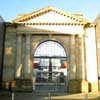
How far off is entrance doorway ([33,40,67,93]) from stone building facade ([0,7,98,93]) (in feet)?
2.17

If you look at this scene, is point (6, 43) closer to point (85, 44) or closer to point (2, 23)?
point (2, 23)

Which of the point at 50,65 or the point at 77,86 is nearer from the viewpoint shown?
the point at 77,86

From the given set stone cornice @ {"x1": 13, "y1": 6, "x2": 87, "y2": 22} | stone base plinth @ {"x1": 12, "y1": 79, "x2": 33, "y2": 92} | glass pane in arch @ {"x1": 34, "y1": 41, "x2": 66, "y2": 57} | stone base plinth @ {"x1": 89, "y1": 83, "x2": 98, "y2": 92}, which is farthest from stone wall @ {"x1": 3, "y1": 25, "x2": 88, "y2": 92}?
stone cornice @ {"x1": 13, "y1": 6, "x2": 87, "y2": 22}

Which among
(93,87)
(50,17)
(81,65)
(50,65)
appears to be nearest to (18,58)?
(50,65)

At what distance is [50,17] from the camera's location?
95.6ft

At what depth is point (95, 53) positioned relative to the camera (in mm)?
28438

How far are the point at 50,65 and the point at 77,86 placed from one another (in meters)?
4.75

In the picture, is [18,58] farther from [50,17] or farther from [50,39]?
[50,17]

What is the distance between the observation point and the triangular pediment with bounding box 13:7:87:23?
28719 mm

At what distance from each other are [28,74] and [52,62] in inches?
147

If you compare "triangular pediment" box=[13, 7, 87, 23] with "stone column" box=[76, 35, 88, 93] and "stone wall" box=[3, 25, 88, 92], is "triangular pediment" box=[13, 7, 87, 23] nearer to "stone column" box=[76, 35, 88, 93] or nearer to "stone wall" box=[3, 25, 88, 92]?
"stone wall" box=[3, 25, 88, 92]

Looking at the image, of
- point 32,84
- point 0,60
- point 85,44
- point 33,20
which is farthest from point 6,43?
point 85,44

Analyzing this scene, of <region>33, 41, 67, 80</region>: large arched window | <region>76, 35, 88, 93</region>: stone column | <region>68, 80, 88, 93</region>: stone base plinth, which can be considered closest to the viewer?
<region>68, 80, 88, 93</region>: stone base plinth

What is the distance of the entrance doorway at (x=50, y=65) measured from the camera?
28.4m
